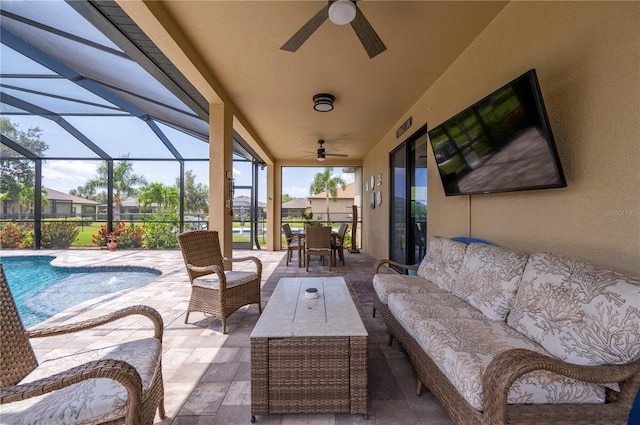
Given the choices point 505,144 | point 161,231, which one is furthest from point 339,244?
point 161,231

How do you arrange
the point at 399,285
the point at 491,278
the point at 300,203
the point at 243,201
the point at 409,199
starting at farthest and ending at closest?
the point at 300,203, the point at 243,201, the point at 409,199, the point at 399,285, the point at 491,278

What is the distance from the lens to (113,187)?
25.3 ft

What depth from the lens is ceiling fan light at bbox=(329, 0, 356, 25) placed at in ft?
5.29

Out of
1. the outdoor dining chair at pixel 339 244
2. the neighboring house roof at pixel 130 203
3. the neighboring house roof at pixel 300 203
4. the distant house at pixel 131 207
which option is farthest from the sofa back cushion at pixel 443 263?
the neighboring house roof at pixel 300 203

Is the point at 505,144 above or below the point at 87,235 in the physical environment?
above

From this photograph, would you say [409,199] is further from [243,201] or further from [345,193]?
[345,193]

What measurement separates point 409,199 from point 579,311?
10.6 ft

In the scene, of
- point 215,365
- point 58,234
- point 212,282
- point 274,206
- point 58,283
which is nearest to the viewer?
point 215,365

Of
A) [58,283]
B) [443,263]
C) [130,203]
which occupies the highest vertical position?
[130,203]

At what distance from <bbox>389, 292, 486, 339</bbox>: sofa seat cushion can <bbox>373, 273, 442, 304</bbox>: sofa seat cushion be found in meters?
0.10

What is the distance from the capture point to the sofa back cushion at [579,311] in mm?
1017

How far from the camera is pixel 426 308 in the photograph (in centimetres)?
181

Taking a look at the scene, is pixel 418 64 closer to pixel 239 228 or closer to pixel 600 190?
pixel 600 190

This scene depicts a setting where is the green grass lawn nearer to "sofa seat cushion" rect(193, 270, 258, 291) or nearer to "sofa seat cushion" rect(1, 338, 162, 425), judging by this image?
"sofa seat cushion" rect(193, 270, 258, 291)
